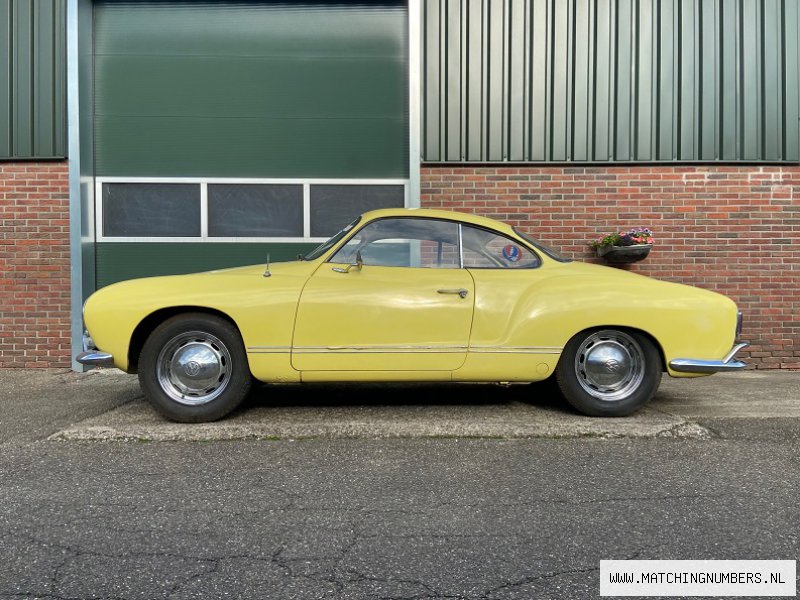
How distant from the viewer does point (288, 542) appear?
8.47ft

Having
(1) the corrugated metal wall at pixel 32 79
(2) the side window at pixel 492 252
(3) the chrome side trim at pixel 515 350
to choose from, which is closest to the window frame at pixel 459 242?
(2) the side window at pixel 492 252

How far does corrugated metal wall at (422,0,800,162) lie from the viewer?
24.1 feet

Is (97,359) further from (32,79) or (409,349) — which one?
(32,79)

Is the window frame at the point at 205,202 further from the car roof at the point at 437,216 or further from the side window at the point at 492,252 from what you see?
the side window at the point at 492,252

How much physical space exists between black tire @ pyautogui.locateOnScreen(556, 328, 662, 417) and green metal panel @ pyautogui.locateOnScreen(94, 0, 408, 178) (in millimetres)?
3803

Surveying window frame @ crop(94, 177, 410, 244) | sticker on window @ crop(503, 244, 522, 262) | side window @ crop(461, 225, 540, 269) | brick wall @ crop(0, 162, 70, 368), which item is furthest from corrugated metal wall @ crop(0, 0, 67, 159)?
sticker on window @ crop(503, 244, 522, 262)

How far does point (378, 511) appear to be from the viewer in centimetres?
291

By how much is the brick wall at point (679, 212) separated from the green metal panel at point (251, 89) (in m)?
1.01

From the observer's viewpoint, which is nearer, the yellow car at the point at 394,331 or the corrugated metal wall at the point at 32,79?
the yellow car at the point at 394,331

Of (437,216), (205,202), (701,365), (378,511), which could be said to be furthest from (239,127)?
(378,511)

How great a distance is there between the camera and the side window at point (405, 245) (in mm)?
4629

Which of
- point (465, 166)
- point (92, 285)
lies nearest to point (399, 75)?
point (465, 166)

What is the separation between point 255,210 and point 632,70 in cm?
457

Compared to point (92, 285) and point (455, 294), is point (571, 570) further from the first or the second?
point (92, 285)
